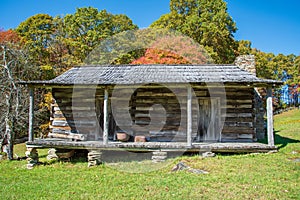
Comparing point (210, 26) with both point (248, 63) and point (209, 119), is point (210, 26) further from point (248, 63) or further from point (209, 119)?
point (209, 119)

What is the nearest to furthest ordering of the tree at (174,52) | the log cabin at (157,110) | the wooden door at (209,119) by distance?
the log cabin at (157,110) < the wooden door at (209,119) < the tree at (174,52)

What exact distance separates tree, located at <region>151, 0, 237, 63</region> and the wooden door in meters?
12.9

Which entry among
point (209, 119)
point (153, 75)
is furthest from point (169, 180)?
point (209, 119)

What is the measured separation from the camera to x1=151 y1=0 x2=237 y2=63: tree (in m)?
25.9

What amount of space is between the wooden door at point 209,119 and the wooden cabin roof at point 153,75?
1.41 m

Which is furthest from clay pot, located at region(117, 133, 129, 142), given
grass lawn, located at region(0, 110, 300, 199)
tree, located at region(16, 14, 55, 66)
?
tree, located at region(16, 14, 55, 66)

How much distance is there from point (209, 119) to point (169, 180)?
5570mm

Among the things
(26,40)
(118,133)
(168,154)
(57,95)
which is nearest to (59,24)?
(26,40)

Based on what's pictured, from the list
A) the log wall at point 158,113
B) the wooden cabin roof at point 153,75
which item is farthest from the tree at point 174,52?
the log wall at point 158,113

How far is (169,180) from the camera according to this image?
7.93 meters

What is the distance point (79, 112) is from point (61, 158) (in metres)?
2.47

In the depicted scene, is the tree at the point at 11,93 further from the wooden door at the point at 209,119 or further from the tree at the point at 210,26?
the tree at the point at 210,26

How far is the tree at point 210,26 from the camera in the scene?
25.9m

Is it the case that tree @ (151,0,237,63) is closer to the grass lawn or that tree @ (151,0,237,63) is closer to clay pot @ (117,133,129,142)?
clay pot @ (117,133,129,142)
